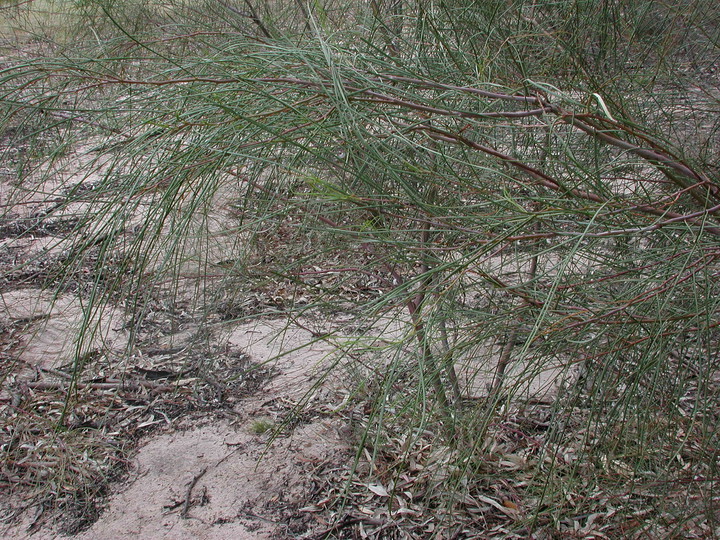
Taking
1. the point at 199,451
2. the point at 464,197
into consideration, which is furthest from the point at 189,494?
the point at 464,197

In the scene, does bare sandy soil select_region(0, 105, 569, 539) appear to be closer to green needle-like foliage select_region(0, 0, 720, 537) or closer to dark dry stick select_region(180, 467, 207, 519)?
dark dry stick select_region(180, 467, 207, 519)

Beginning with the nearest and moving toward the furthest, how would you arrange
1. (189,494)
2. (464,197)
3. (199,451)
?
(464,197), (189,494), (199,451)

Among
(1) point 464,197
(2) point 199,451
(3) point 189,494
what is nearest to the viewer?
(1) point 464,197

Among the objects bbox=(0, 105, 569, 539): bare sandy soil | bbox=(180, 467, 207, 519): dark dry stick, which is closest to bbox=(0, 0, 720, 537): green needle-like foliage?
bbox=(0, 105, 569, 539): bare sandy soil

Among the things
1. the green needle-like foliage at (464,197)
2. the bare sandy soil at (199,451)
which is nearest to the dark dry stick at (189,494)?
the bare sandy soil at (199,451)

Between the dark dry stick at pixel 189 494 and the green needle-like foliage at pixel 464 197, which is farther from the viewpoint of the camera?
the dark dry stick at pixel 189 494

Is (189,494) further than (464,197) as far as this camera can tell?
Yes

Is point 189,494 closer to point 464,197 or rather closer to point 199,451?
point 199,451

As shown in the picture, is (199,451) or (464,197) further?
(199,451)

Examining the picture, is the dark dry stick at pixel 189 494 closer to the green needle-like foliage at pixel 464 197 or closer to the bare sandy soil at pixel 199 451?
the bare sandy soil at pixel 199 451

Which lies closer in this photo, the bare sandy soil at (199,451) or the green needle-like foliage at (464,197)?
the green needle-like foliage at (464,197)

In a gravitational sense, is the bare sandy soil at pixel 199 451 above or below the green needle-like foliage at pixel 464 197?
below

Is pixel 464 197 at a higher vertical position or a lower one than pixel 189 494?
higher

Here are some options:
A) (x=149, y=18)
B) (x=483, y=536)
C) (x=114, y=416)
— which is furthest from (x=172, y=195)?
(x=149, y=18)
